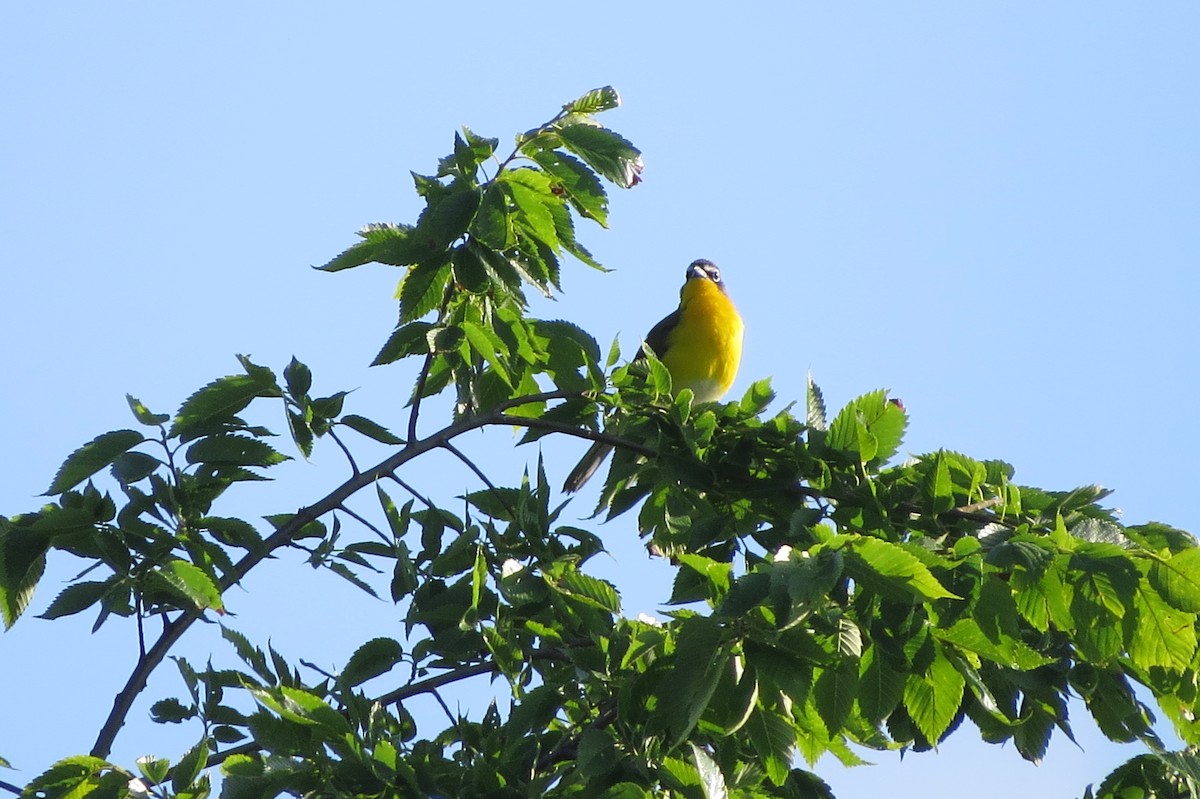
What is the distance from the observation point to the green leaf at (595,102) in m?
3.74

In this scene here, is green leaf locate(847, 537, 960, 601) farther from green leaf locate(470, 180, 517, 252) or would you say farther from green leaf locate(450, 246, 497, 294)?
green leaf locate(450, 246, 497, 294)

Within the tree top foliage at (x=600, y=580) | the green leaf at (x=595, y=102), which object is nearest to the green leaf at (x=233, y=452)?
the tree top foliage at (x=600, y=580)

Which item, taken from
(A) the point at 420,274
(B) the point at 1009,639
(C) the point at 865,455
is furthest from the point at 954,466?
(A) the point at 420,274

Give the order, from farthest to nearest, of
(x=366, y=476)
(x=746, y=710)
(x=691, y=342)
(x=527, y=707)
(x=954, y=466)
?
(x=691, y=342) → (x=366, y=476) → (x=954, y=466) → (x=527, y=707) → (x=746, y=710)

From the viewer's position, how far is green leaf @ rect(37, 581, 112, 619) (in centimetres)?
323

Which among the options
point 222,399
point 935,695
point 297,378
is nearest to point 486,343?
point 297,378

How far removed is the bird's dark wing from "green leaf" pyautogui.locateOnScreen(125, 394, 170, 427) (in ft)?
16.5

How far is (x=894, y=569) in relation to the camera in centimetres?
251

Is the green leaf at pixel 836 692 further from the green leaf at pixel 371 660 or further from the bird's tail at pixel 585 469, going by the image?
the bird's tail at pixel 585 469

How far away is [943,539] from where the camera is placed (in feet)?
10.3

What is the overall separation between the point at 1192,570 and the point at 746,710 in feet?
3.17

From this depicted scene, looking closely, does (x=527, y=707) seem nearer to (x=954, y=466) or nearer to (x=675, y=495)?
(x=675, y=495)

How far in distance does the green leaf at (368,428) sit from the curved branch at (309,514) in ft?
0.19

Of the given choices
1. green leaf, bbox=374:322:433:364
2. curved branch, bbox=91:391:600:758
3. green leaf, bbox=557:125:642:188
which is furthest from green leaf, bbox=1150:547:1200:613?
green leaf, bbox=374:322:433:364
